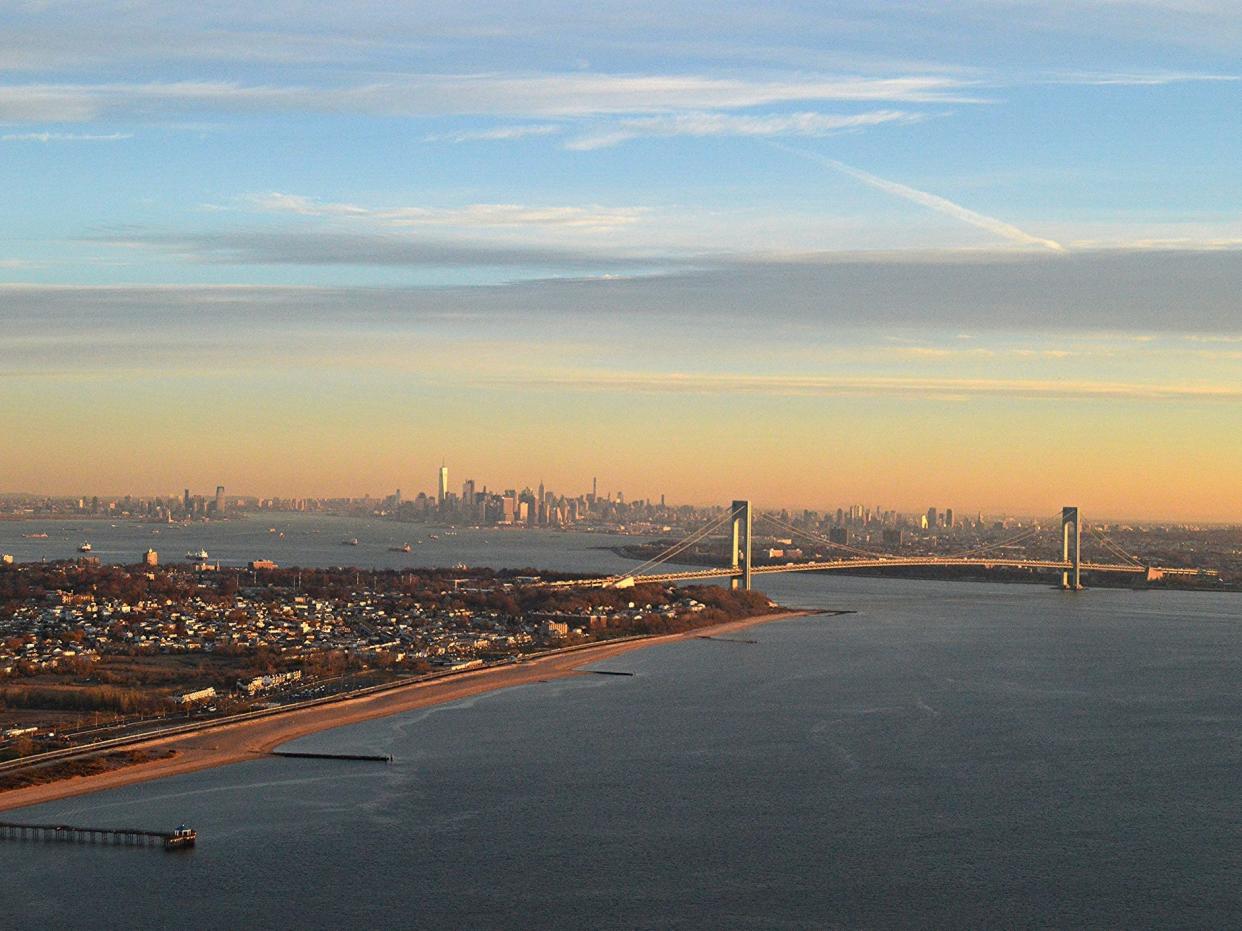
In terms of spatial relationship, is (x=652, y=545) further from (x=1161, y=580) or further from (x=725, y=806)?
(x=725, y=806)

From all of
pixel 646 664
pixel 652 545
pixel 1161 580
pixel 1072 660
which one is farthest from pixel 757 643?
pixel 652 545

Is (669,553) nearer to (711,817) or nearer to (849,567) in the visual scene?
(849,567)

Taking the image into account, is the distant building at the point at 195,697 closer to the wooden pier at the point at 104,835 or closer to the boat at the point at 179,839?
the wooden pier at the point at 104,835

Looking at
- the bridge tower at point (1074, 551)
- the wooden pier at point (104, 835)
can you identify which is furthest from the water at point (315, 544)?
the wooden pier at point (104, 835)

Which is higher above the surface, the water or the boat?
the water

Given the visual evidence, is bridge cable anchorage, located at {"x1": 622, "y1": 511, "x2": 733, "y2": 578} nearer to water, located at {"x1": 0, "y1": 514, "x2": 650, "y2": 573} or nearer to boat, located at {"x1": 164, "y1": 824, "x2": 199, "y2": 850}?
water, located at {"x1": 0, "y1": 514, "x2": 650, "y2": 573}

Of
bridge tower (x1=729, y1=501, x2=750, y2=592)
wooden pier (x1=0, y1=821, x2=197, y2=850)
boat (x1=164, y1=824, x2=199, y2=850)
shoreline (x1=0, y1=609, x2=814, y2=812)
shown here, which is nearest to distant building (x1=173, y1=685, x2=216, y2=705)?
shoreline (x1=0, y1=609, x2=814, y2=812)

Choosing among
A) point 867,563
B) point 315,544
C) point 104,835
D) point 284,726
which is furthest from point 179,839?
point 315,544
